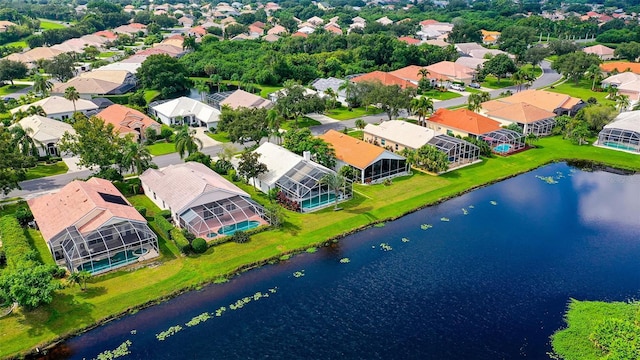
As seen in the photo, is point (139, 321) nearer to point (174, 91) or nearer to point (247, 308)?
point (247, 308)

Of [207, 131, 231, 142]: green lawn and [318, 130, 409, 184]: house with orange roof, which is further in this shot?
[207, 131, 231, 142]: green lawn

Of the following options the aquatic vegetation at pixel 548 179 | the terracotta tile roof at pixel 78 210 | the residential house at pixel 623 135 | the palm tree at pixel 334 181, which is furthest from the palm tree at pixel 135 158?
the residential house at pixel 623 135

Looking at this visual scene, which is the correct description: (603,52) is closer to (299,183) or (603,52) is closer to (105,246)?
(299,183)

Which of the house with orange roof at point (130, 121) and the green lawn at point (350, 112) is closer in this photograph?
the house with orange roof at point (130, 121)

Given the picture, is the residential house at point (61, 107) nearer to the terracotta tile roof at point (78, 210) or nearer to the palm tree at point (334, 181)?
the terracotta tile roof at point (78, 210)

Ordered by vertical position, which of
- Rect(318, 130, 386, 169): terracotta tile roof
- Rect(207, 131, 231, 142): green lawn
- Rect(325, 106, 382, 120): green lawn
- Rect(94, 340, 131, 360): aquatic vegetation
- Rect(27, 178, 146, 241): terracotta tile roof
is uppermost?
Rect(27, 178, 146, 241): terracotta tile roof

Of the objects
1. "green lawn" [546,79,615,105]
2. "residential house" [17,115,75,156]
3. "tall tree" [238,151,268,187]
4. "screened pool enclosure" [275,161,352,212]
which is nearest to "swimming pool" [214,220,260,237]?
"screened pool enclosure" [275,161,352,212]

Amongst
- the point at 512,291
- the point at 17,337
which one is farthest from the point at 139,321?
the point at 512,291

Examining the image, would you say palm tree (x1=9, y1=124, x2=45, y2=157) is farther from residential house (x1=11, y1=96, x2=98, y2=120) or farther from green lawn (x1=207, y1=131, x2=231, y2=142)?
green lawn (x1=207, y1=131, x2=231, y2=142)
